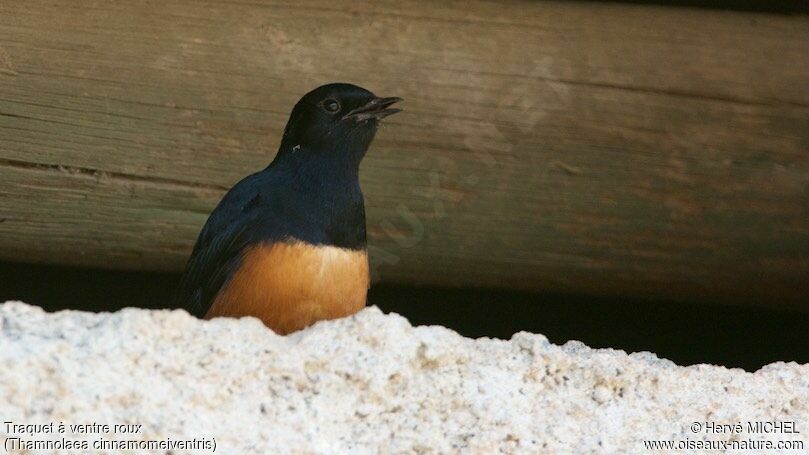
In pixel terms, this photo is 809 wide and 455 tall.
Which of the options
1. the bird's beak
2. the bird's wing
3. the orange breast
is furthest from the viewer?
the bird's beak

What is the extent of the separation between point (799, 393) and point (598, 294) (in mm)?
1662

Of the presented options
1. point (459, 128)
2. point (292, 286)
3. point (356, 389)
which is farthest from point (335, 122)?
point (356, 389)

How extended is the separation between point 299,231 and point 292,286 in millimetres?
170

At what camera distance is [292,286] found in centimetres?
373

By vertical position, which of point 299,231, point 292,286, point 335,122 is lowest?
point 292,286

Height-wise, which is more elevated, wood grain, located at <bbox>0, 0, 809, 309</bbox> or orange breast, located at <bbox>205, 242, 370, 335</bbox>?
wood grain, located at <bbox>0, 0, 809, 309</bbox>

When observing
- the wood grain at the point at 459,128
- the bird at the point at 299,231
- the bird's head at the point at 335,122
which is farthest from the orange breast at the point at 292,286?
the wood grain at the point at 459,128

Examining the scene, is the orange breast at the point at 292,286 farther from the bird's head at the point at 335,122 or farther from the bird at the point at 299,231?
the bird's head at the point at 335,122

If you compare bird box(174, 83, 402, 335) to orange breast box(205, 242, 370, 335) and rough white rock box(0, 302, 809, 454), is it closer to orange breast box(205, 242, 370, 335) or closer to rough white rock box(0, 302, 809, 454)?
orange breast box(205, 242, 370, 335)

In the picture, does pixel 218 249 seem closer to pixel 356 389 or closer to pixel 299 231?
pixel 299 231

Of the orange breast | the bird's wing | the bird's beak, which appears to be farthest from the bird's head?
the orange breast

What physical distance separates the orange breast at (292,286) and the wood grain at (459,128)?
713 mm

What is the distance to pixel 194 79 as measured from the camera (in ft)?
14.2

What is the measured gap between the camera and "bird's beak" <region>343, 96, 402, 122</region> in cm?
410
